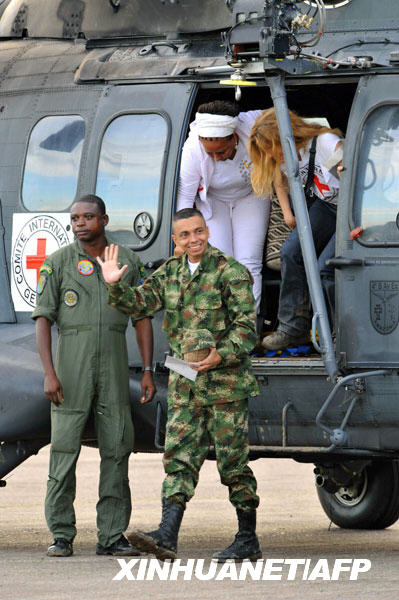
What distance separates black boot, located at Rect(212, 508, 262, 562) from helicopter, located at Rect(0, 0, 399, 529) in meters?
0.61

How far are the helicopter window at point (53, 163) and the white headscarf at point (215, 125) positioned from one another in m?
0.95

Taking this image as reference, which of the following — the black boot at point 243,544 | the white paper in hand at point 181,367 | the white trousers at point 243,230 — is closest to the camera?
the white paper in hand at point 181,367

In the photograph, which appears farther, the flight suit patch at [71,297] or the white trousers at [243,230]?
the white trousers at [243,230]

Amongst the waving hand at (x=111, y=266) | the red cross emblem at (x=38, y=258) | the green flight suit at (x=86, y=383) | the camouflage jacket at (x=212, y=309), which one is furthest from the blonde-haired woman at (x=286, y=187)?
the red cross emblem at (x=38, y=258)

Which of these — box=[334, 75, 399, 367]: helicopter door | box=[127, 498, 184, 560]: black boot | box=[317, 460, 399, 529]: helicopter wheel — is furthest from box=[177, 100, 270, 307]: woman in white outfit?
box=[317, 460, 399, 529]: helicopter wheel

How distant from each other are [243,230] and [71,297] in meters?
1.25

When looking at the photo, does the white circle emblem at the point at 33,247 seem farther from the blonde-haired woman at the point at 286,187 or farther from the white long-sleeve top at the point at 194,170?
the blonde-haired woman at the point at 286,187

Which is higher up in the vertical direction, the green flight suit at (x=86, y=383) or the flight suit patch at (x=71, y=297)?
the flight suit patch at (x=71, y=297)

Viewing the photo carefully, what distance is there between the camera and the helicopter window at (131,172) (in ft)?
30.8

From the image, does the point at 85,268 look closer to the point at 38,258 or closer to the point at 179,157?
the point at 38,258

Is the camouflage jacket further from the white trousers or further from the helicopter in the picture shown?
the white trousers

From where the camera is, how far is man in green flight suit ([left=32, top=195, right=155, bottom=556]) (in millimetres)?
8859

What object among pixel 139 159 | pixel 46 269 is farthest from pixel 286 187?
pixel 46 269

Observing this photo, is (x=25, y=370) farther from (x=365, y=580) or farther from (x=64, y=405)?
(x=365, y=580)
